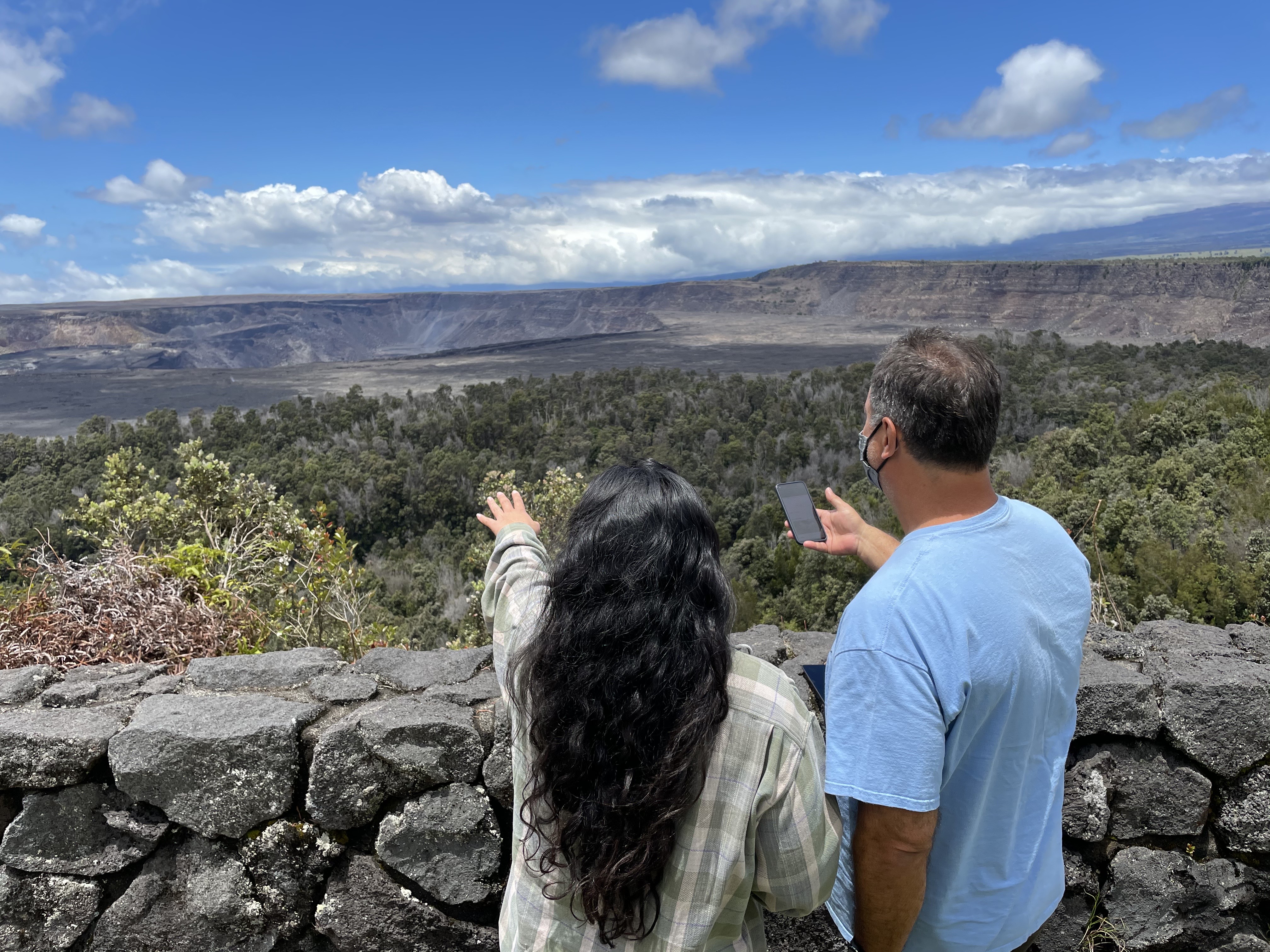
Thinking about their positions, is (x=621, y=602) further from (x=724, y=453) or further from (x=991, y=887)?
(x=724, y=453)

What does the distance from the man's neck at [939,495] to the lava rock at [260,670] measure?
175cm

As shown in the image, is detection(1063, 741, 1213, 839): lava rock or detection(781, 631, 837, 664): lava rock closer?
detection(1063, 741, 1213, 839): lava rock

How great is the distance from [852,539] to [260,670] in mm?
1753

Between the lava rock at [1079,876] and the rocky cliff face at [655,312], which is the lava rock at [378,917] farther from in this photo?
the rocky cliff face at [655,312]

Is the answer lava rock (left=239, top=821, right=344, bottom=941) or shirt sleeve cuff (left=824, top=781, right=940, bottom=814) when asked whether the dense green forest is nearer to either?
shirt sleeve cuff (left=824, top=781, right=940, bottom=814)

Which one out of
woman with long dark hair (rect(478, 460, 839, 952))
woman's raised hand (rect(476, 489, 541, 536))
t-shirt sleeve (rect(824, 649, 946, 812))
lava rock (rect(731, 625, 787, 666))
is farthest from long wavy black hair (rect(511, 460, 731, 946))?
lava rock (rect(731, 625, 787, 666))

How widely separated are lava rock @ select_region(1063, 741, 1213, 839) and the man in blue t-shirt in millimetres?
785

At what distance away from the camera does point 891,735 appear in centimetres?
120

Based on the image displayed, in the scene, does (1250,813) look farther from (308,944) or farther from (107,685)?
(107,685)

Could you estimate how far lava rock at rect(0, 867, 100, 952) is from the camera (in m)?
2.16

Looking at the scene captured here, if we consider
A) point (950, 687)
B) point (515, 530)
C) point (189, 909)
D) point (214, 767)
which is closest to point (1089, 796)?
point (950, 687)

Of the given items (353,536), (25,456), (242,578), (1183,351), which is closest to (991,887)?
(242,578)

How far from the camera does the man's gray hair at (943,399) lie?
4.29 feet

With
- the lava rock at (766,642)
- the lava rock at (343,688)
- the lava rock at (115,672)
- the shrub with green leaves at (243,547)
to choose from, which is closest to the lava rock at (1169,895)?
the lava rock at (766,642)
